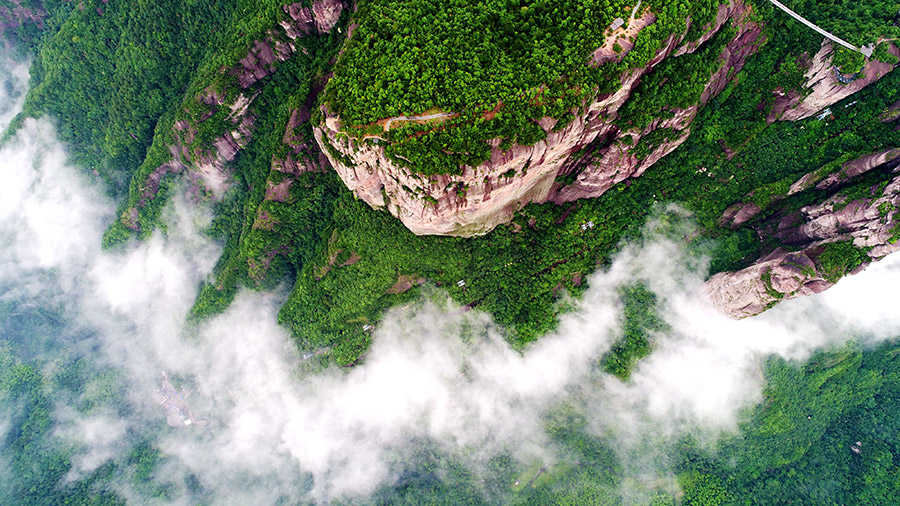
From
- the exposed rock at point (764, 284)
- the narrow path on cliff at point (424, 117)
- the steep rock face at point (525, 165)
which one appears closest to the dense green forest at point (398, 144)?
the narrow path on cliff at point (424, 117)

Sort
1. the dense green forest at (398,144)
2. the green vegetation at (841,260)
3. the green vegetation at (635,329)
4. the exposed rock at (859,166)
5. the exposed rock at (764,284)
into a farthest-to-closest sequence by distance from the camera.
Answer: the green vegetation at (635,329), the exposed rock at (764,284), the green vegetation at (841,260), the exposed rock at (859,166), the dense green forest at (398,144)

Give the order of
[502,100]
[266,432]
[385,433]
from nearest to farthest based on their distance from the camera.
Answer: [502,100]
[385,433]
[266,432]

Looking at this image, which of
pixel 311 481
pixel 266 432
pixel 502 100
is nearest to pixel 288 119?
pixel 502 100

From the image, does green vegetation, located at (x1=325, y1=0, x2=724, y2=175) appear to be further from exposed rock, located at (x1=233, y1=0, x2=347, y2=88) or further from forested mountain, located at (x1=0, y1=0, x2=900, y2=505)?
exposed rock, located at (x1=233, y1=0, x2=347, y2=88)

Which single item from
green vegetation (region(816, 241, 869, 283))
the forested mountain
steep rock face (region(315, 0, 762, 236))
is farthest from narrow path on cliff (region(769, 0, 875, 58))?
green vegetation (region(816, 241, 869, 283))

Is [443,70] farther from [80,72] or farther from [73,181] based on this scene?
[73,181]

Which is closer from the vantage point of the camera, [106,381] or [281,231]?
[281,231]

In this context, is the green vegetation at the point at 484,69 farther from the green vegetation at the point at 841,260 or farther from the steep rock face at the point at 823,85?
the green vegetation at the point at 841,260
